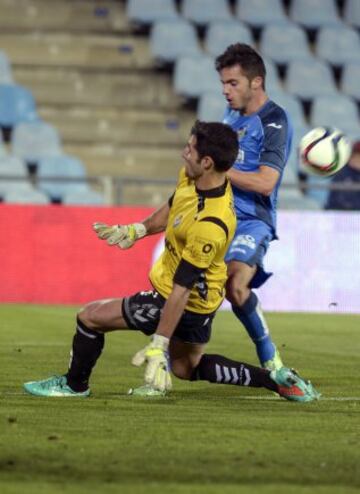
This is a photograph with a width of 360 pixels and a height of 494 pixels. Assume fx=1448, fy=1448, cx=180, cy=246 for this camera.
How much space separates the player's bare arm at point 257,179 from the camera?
28.4 ft

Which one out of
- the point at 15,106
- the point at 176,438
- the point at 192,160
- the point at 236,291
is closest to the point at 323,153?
the point at 236,291

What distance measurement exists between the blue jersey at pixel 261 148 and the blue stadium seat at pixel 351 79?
621 inches

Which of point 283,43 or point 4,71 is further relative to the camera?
point 283,43

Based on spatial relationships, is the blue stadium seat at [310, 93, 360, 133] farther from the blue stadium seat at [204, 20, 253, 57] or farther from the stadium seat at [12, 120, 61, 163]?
the stadium seat at [12, 120, 61, 163]

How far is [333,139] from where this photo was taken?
9.87 meters

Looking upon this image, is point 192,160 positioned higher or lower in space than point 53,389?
higher

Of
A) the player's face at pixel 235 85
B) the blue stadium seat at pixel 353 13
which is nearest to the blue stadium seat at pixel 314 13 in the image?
the blue stadium seat at pixel 353 13

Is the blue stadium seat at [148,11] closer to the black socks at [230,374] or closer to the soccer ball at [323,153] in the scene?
the soccer ball at [323,153]

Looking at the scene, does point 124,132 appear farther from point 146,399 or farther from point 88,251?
point 146,399

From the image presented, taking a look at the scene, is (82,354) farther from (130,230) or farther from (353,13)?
(353,13)

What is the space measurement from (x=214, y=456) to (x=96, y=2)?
19380 mm

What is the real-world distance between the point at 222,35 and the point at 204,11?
27.7 inches

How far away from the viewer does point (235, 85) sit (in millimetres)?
8945

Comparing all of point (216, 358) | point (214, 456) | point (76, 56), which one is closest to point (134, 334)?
point (216, 358)
